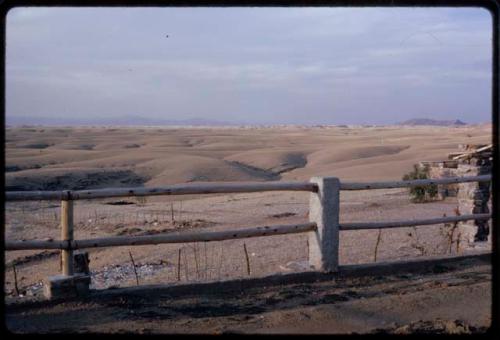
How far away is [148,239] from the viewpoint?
645cm

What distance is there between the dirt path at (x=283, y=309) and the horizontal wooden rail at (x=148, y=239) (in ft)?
1.71

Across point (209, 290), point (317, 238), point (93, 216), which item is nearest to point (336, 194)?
point (317, 238)

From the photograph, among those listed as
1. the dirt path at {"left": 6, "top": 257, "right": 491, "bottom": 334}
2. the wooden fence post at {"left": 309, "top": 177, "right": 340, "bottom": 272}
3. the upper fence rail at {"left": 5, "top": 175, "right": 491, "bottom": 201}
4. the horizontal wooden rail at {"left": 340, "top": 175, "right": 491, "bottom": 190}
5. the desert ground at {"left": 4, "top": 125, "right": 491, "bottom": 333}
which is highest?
the upper fence rail at {"left": 5, "top": 175, "right": 491, "bottom": 201}

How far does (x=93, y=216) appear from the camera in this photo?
17.6 metres

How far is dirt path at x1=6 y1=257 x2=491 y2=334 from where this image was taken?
18.2ft

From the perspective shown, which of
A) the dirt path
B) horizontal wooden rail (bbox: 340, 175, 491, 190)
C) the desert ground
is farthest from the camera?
the desert ground

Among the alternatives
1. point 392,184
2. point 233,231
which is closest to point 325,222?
point 233,231

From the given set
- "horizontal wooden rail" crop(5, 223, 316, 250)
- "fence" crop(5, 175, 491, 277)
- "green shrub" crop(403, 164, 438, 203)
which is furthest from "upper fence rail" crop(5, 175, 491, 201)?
"green shrub" crop(403, 164, 438, 203)

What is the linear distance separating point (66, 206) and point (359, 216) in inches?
420

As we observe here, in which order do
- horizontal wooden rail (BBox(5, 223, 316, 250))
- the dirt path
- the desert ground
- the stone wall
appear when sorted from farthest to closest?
1. the stone wall
2. the desert ground
3. horizontal wooden rail (BBox(5, 223, 316, 250))
4. the dirt path

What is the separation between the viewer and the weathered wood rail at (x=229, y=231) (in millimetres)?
6172

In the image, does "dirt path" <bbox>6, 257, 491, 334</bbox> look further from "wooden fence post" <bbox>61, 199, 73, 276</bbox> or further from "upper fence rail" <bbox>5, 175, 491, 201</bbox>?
"upper fence rail" <bbox>5, 175, 491, 201</bbox>

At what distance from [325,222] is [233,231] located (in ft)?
3.72

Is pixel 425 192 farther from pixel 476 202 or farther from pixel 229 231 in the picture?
pixel 229 231
